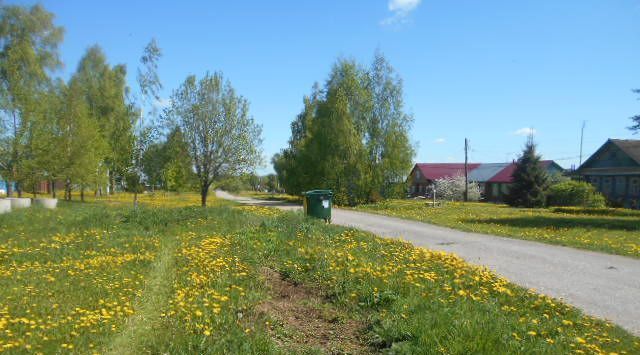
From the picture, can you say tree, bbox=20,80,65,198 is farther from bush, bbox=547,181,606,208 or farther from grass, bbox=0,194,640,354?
bush, bbox=547,181,606,208

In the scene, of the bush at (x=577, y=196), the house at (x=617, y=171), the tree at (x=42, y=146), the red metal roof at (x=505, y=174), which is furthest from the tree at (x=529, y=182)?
the tree at (x=42, y=146)

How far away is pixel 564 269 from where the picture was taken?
9.66 meters

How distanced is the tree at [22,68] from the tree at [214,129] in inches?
347

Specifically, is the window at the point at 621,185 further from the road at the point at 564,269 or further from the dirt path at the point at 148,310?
the dirt path at the point at 148,310

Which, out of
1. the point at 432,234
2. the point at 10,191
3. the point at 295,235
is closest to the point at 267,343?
the point at 295,235

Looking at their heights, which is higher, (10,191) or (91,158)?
(91,158)

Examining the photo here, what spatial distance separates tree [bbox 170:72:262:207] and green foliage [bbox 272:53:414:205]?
719 cm

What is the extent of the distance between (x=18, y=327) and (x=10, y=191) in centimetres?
3122

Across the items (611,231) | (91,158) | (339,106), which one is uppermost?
(339,106)

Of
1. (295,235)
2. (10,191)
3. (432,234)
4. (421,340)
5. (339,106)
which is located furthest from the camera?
(339,106)

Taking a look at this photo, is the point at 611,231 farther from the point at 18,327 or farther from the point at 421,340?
the point at 18,327

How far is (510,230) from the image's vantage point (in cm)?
1750

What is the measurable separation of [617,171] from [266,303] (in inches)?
1993

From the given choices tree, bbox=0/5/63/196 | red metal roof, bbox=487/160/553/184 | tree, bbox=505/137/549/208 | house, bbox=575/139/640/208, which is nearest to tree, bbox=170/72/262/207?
tree, bbox=0/5/63/196
